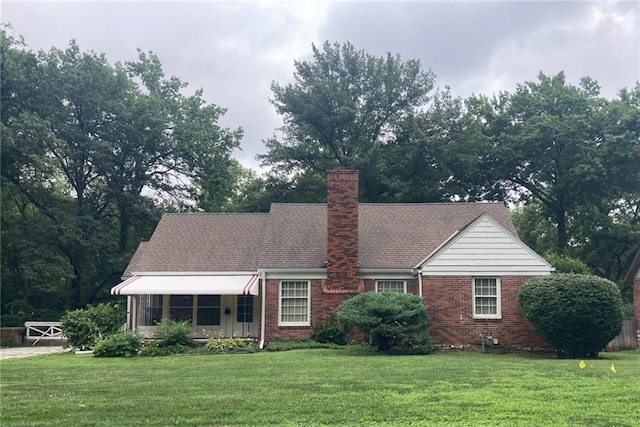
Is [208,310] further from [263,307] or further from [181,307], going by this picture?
[263,307]

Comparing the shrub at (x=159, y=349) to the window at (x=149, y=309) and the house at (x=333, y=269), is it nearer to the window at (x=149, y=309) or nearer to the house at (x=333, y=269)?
the house at (x=333, y=269)

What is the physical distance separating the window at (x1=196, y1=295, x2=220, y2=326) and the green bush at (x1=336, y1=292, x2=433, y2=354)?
6.78 metres

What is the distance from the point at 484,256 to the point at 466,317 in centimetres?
214

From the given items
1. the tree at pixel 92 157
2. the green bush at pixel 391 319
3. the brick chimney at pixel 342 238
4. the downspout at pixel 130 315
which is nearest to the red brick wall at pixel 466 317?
the green bush at pixel 391 319

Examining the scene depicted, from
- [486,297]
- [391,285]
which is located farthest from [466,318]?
[391,285]

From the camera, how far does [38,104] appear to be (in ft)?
119

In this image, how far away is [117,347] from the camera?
18.8m

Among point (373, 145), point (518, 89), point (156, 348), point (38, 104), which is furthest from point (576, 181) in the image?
point (38, 104)

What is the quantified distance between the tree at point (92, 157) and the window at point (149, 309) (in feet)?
44.6

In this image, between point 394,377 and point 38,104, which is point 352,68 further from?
point 394,377

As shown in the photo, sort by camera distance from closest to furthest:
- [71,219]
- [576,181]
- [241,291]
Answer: [241,291] < [71,219] < [576,181]

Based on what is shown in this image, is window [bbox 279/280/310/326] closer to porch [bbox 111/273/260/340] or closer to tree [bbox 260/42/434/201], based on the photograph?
porch [bbox 111/273/260/340]

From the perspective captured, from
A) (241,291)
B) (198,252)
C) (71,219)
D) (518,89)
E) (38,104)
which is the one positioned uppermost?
(518,89)

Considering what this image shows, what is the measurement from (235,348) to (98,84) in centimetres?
2466
